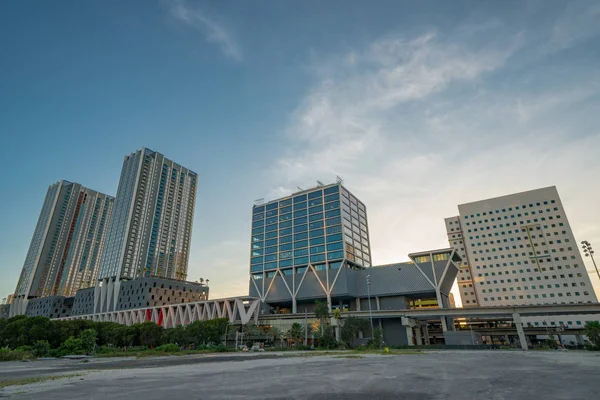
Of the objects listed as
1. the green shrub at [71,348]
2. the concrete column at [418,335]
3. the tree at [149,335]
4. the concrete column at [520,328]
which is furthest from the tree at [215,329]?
the concrete column at [520,328]

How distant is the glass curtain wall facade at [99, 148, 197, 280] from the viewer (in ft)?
537

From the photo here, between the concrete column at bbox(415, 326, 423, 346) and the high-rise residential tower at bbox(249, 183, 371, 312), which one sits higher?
the high-rise residential tower at bbox(249, 183, 371, 312)

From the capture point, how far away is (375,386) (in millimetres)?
14469

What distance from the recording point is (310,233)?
441ft

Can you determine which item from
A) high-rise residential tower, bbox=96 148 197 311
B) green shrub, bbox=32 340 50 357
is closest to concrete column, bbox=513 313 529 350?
green shrub, bbox=32 340 50 357

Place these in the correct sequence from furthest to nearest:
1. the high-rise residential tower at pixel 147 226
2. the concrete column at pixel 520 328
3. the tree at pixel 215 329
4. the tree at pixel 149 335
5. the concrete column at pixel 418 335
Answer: the high-rise residential tower at pixel 147 226 → the concrete column at pixel 418 335 → the tree at pixel 215 329 → the tree at pixel 149 335 → the concrete column at pixel 520 328

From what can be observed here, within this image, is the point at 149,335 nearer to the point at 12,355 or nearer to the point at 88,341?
the point at 88,341

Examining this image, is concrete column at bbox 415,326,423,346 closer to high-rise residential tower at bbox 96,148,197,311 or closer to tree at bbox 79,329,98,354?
tree at bbox 79,329,98,354

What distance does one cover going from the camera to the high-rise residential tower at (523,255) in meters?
125

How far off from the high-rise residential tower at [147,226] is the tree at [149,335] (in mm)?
85388

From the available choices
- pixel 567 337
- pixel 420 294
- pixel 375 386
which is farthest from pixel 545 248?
pixel 375 386

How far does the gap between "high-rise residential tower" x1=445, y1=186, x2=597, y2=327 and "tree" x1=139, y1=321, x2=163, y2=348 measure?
4907 inches

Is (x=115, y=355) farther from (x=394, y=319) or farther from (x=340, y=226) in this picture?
(x=340, y=226)

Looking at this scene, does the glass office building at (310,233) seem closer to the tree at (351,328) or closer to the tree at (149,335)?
the tree at (351,328)
